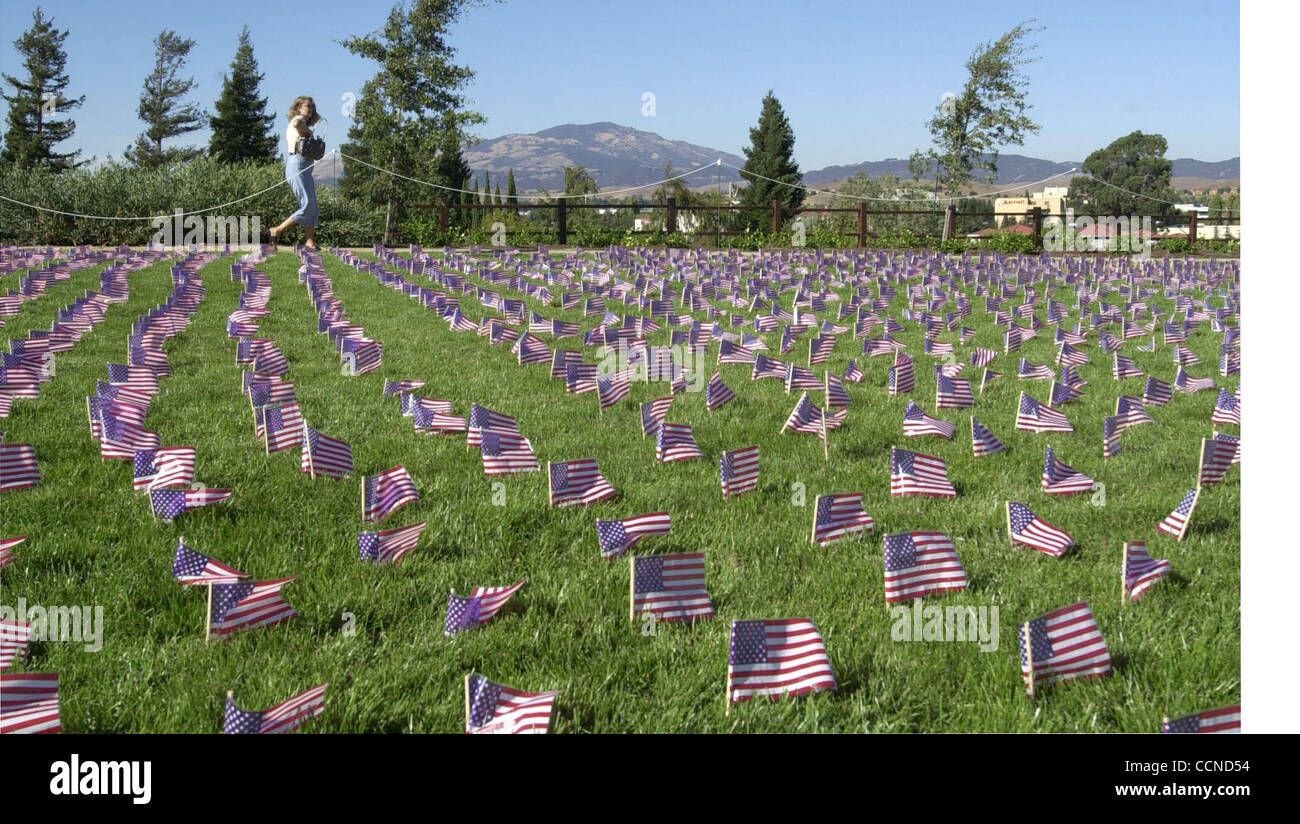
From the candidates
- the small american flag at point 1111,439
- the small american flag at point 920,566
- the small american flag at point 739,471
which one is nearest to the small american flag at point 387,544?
the small american flag at point 739,471

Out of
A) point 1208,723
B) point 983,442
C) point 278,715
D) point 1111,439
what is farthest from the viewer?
point 1111,439

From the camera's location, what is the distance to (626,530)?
13.1 ft

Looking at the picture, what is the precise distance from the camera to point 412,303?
12.3m

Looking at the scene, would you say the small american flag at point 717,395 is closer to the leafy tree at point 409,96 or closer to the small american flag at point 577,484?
the small american flag at point 577,484

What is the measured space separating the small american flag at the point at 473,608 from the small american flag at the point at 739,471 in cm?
151

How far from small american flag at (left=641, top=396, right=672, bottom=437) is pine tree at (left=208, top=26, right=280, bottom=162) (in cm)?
6307

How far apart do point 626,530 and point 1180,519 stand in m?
2.28

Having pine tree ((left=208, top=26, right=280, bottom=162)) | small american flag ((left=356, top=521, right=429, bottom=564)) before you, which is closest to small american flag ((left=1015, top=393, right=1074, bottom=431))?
small american flag ((left=356, top=521, right=429, bottom=564))

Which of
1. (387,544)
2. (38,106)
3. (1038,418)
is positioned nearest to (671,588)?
(387,544)

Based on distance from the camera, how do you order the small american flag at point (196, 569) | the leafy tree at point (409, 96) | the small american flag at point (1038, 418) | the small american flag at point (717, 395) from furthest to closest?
the leafy tree at point (409, 96)
the small american flag at point (717, 395)
the small american flag at point (1038, 418)
the small american flag at point (196, 569)

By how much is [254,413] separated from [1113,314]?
380 inches

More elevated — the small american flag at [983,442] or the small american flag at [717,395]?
the small american flag at [717,395]

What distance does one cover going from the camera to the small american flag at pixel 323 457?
478 cm

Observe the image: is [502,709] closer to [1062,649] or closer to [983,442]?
[1062,649]
